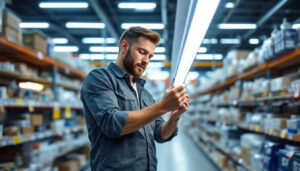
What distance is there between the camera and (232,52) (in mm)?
4629

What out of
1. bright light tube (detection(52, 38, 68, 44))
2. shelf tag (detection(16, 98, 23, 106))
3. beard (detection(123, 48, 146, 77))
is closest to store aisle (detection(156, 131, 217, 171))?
shelf tag (detection(16, 98, 23, 106))

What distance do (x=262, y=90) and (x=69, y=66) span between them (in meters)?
3.36

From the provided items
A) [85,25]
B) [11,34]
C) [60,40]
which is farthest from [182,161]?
[60,40]

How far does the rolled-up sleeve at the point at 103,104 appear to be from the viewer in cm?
110

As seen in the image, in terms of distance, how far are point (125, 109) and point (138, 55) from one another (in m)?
0.32

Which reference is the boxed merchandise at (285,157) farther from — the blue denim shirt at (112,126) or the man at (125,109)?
the blue denim shirt at (112,126)

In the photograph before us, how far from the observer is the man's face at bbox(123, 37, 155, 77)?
53.3 inches

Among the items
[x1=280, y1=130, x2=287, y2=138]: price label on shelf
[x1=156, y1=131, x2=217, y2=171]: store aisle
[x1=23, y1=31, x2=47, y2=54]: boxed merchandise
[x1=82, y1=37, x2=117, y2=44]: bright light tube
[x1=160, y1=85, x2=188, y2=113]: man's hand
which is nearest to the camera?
[x1=160, y1=85, x2=188, y2=113]: man's hand

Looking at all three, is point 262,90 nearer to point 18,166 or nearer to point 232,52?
point 232,52

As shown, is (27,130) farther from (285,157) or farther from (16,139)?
(285,157)

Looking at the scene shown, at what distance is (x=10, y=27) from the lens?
2596 millimetres

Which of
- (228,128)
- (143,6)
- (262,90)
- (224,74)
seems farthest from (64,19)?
(262,90)

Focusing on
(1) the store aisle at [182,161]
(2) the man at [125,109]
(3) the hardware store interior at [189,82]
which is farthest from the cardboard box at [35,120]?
(1) the store aisle at [182,161]

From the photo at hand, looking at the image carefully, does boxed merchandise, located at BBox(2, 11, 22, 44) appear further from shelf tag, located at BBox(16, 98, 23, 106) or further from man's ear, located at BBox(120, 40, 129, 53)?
man's ear, located at BBox(120, 40, 129, 53)
